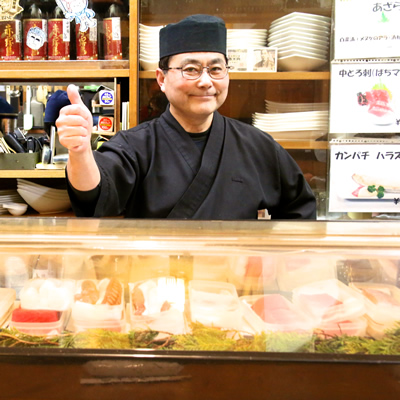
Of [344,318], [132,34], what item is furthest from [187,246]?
[132,34]

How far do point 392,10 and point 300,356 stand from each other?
2211 millimetres

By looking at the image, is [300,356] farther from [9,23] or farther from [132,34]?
[9,23]

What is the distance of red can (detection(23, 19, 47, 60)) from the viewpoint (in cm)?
241

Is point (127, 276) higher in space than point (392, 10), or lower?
lower

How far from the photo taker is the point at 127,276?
90cm

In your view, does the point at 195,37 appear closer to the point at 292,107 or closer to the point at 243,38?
the point at 243,38

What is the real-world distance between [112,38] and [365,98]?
1389 millimetres

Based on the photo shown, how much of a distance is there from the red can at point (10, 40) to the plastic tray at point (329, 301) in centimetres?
220

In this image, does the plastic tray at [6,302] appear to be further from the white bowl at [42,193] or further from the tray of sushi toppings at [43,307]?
the white bowl at [42,193]

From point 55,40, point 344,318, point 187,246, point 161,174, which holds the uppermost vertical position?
point 55,40

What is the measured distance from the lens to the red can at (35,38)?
2.41m

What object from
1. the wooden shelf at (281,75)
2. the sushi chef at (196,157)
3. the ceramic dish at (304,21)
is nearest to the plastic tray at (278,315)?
the sushi chef at (196,157)

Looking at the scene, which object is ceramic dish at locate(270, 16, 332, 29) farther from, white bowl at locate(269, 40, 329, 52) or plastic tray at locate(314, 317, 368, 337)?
plastic tray at locate(314, 317, 368, 337)

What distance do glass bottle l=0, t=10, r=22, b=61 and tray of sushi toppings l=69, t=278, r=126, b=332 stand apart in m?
1.98
